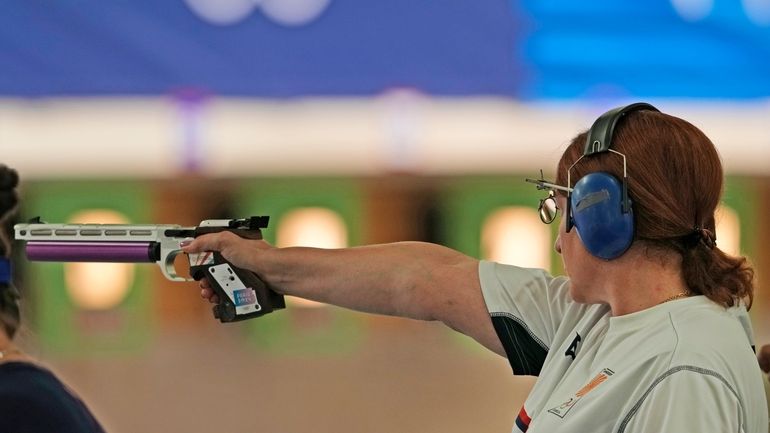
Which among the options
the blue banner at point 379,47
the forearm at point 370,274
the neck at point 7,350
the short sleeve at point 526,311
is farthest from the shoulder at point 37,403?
the blue banner at point 379,47

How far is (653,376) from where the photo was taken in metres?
1.39

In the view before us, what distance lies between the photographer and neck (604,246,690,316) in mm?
1526

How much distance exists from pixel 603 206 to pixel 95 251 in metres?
1.08

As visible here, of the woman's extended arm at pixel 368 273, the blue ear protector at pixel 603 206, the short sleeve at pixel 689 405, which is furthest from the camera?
the woman's extended arm at pixel 368 273

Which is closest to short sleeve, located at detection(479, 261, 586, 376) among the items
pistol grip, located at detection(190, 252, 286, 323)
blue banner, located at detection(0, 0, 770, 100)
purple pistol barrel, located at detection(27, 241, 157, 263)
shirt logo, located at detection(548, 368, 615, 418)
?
shirt logo, located at detection(548, 368, 615, 418)

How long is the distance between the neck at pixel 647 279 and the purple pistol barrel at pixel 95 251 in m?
0.97

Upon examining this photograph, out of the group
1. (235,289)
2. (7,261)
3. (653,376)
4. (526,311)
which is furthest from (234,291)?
(653,376)

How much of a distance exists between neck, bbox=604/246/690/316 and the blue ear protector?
39 millimetres

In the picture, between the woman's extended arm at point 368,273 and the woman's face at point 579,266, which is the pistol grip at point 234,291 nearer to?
the woman's extended arm at point 368,273

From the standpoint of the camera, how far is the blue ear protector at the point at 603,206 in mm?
1462

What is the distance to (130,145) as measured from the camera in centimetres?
506

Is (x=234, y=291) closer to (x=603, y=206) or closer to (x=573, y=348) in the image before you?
(x=573, y=348)

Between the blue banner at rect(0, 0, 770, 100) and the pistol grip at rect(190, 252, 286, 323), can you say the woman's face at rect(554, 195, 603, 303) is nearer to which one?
the pistol grip at rect(190, 252, 286, 323)

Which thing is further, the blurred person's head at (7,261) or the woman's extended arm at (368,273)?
the woman's extended arm at (368,273)
